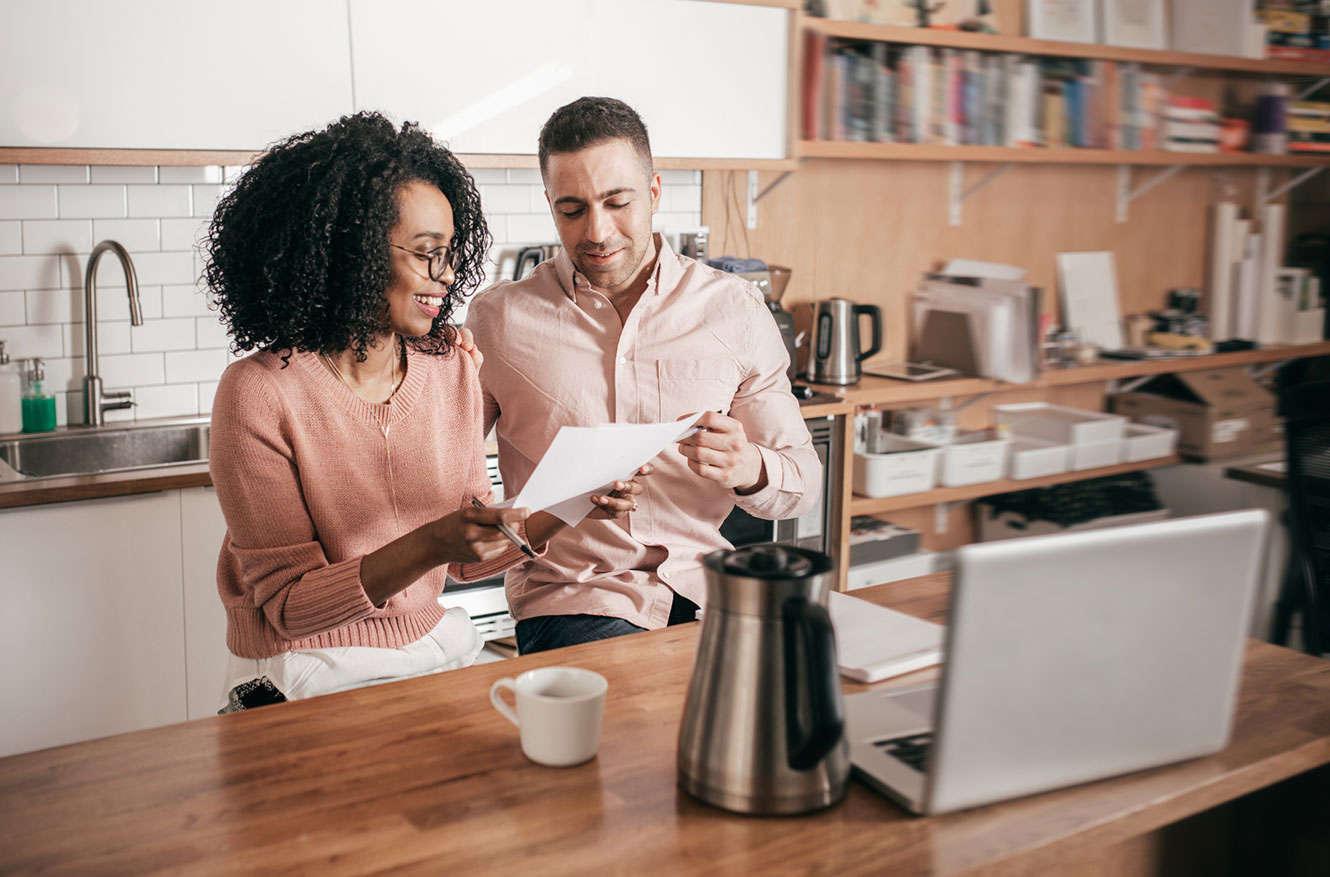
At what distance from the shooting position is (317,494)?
1653 mm

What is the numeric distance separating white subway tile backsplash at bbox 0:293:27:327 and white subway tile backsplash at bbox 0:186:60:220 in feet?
0.64

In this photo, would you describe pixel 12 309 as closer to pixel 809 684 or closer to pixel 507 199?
pixel 507 199

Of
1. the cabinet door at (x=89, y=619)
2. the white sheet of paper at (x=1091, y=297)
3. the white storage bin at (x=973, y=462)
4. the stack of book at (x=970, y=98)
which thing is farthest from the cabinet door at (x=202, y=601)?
the white sheet of paper at (x=1091, y=297)

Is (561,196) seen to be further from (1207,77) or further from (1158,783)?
(1207,77)

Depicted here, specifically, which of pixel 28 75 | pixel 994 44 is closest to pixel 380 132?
pixel 28 75

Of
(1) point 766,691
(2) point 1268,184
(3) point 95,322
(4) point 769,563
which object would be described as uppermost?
(2) point 1268,184

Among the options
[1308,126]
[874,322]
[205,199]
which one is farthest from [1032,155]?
[205,199]

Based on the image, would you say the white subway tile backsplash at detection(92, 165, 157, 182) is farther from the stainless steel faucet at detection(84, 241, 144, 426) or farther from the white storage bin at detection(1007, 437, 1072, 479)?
the white storage bin at detection(1007, 437, 1072, 479)

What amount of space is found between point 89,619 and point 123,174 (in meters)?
1.16

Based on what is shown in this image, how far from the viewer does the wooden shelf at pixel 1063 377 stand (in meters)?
3.73

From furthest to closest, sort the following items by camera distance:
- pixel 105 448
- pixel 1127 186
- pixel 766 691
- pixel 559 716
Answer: pixel 1127 186 → pixel 105 448 → pixel 559 716 → pixel 766 691

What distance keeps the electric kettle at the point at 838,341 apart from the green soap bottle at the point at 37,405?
2.20 meters

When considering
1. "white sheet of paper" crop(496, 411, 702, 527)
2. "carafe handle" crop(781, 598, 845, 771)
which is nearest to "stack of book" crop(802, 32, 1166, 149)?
"white sheet of paper" crop(496, 411, 702, 527)

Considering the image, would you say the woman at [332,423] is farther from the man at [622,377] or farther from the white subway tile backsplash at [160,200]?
the white subway tile backsplash at [160,200]
